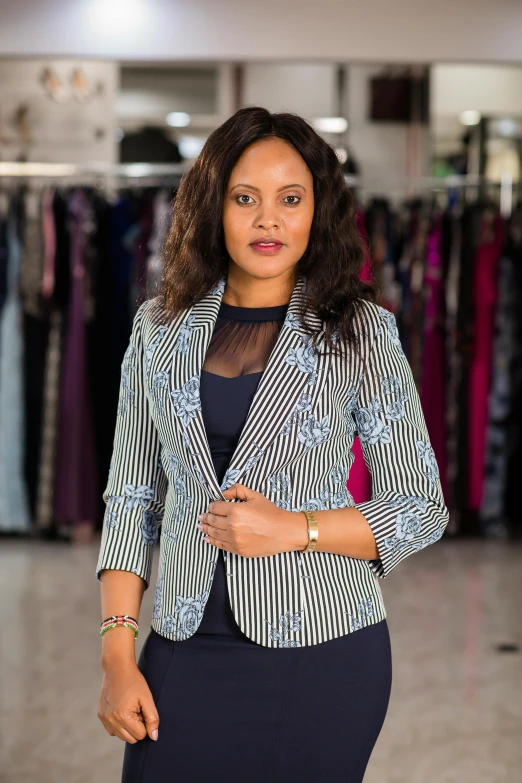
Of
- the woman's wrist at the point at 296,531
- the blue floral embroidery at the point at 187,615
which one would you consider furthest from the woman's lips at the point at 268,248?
the blue floral embroidery at the point at 187,615

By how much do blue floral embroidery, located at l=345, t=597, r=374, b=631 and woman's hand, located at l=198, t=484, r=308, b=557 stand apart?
0.14m

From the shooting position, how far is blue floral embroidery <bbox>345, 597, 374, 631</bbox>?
54.0 inches

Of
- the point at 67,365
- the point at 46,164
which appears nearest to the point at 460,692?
the point at 67,365

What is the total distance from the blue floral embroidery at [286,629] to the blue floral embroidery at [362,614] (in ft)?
0.25

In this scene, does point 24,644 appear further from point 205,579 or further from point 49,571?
point 205,579

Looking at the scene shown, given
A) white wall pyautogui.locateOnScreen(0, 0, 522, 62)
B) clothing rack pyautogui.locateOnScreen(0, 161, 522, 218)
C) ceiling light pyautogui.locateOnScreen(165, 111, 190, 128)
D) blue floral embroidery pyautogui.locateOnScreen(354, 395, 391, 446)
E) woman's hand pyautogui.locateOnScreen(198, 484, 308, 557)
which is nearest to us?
woman's hand pyautogui.locateOnScreen(198, 484, 308, 557)

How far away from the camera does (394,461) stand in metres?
1.37

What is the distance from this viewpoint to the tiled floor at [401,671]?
2881 millimetres

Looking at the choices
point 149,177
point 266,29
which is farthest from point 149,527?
point 149,177

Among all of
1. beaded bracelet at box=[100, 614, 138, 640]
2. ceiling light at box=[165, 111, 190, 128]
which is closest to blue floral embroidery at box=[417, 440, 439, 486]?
beaded bracelet at box=[100, 614, 138, 640]

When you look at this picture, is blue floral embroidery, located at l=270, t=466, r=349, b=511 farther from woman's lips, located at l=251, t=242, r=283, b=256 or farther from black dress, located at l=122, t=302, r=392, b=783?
woman's lips, located at l=251, t=242, r=283, b=256

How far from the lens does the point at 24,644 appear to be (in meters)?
3.81

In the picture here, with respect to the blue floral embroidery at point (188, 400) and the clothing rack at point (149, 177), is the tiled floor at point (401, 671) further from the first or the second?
the clothing rack at point (149, 177)

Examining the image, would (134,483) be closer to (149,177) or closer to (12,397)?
(12,397)
